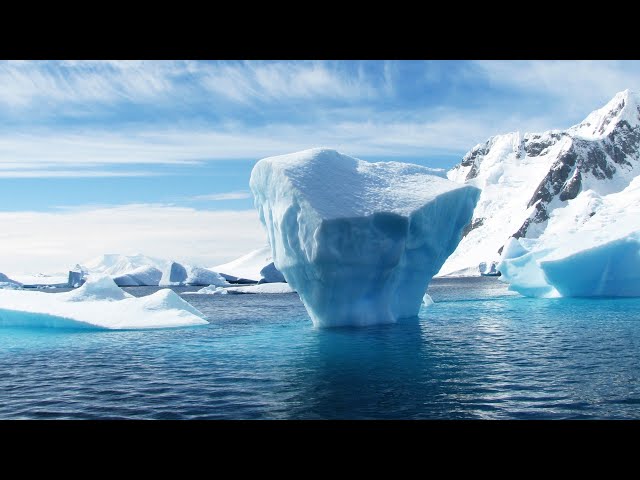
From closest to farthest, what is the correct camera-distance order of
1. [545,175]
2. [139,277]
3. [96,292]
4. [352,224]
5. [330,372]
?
[330,372]
[352,224]
[96,292]
[139,277]
[545,175]

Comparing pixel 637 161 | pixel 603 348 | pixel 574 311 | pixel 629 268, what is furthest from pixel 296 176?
pixel 637 161

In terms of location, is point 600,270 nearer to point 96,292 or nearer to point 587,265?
point 587,265

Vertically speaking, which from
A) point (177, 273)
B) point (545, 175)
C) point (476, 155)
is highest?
point (476, 155)

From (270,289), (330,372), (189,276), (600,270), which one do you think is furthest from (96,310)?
(189,276)

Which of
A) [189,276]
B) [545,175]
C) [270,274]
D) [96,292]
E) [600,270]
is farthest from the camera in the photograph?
[545,175]

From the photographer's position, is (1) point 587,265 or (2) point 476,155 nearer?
(1) point 587,265

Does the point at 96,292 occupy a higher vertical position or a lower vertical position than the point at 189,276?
lower

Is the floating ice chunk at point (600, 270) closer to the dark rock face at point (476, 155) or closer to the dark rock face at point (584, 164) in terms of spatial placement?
the dark rock face at point (584, 164)

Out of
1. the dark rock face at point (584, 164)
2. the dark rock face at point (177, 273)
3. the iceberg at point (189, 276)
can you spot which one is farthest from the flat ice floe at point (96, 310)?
the dark rock face at point (584, 164)
